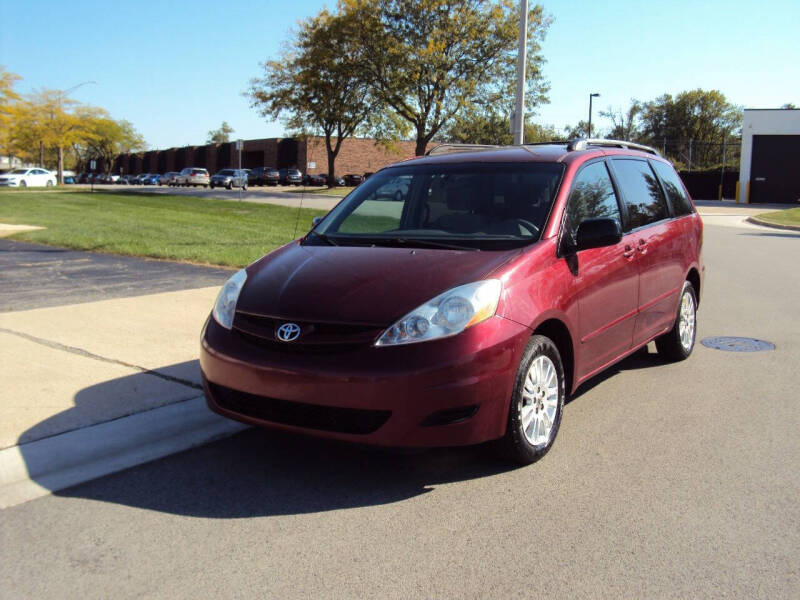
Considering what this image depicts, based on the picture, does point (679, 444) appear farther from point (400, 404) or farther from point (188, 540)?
point (188, 540)

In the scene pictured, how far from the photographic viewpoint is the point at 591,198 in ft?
17.0

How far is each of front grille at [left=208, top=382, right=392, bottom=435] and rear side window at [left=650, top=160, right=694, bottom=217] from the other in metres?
3.93

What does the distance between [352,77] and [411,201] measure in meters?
39.9

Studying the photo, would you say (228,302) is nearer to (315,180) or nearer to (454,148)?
(454,148)

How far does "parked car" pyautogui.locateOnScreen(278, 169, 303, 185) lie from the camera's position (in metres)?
67.9

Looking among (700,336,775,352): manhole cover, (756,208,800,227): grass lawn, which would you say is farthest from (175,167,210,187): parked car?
(700,336,775,352): manhole cover

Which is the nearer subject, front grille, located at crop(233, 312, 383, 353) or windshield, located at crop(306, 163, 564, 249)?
front grille, located at crop(233, 312, 383, 353)

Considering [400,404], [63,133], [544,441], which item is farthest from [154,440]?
[63,133]

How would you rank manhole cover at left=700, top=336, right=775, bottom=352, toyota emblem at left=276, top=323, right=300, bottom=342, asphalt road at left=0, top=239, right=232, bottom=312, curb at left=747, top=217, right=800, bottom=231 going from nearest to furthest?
1. toyota emblem at left=276, top=323, right=300, bottom=342
2. manhole cover at left=700, top=336, right=775, bottom=352
3. asphalt road at left=0, top=239, right=232, bottom=312
4. curb at left=747, top=217, right=800, bottom=231

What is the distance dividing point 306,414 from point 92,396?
6.55ft

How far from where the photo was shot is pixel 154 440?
4.64 m

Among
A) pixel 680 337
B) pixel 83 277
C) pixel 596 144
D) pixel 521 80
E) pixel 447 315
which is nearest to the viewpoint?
pixel 447 315

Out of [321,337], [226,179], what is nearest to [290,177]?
[226,179]

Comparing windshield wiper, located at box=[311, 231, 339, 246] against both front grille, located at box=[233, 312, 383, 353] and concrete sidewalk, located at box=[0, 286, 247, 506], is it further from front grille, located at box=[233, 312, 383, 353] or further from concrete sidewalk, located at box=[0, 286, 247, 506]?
concrete sidewalk, located at box=[0, 286, 247, 506]
